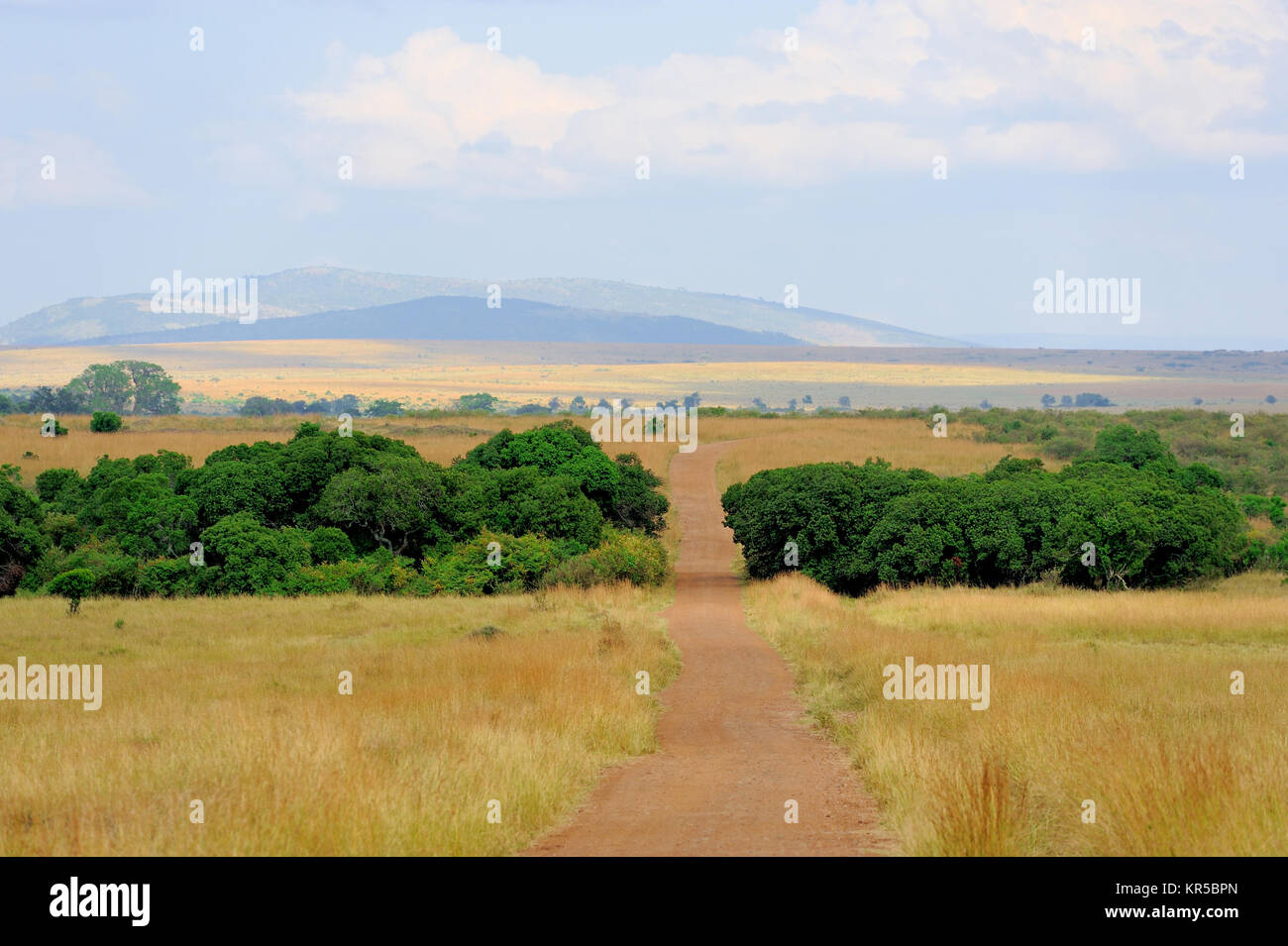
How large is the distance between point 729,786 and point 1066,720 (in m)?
3.43

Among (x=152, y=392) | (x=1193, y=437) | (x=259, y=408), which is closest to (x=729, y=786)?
(x=1193, y=437)

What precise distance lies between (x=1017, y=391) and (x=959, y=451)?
139 meters

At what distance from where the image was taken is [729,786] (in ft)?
32.8

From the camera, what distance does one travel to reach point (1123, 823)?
7.60m

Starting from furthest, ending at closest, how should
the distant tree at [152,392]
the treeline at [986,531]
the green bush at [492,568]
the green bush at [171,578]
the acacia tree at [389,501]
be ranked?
the distant tree at [152,392], the acacia tree at [389,501], the green bush at [492,568], the treeline at [986,531], the green bush at [171,578]

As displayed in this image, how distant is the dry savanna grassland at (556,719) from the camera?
7684 mm

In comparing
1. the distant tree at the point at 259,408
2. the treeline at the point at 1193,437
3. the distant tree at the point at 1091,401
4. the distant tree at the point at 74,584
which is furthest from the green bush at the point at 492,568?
the distant tree at the point at 1091,401

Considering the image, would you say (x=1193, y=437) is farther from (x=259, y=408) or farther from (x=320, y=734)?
(x=259, y=408)

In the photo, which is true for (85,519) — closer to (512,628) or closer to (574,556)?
(574,556)

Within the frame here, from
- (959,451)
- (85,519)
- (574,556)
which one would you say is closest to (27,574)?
(85,519)

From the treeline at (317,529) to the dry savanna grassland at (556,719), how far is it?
6.69 feet

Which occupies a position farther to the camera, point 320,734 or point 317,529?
point 317,529

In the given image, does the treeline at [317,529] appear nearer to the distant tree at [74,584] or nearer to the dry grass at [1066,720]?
the distant tree at [74,584]
